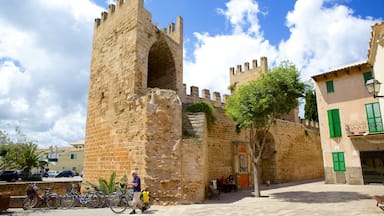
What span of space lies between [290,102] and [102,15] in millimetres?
11166

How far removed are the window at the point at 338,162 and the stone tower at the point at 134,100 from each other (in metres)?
10.4

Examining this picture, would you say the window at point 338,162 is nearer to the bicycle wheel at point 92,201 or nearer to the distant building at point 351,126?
the distant building at point 351,126

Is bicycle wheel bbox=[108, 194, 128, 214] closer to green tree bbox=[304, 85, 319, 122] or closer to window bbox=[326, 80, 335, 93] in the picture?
window bbox=[326, 80, 335, 93]

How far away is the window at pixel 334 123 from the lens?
50.0ft

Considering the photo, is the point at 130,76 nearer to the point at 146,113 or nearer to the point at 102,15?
the point at 146,113

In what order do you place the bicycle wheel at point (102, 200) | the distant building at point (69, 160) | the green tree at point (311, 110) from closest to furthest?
the bicycle wheel at point (102, 200)
the green tree at point (311, 110)
the distant building at point (69, 160)

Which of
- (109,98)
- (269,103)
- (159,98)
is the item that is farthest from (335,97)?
(109,98)

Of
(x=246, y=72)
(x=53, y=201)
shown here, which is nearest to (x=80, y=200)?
(x=53, y=201)


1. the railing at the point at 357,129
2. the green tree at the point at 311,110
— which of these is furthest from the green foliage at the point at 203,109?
the green tree at the point at 311,110

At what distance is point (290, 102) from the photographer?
10750 mm

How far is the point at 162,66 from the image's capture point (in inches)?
586

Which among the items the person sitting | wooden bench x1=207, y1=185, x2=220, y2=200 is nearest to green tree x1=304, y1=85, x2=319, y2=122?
the person sitting

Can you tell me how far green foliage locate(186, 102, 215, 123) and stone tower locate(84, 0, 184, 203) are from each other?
163 cm

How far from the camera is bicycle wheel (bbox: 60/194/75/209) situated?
28.0 ft
